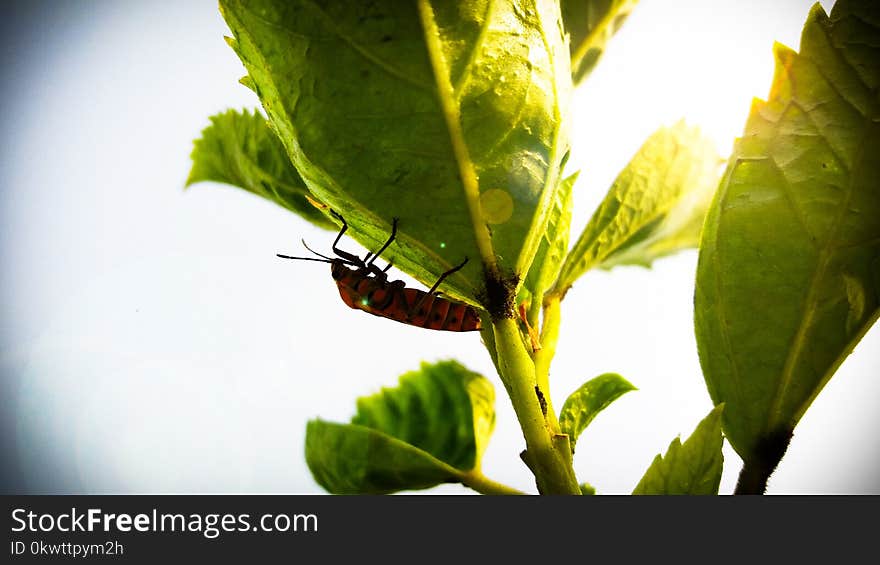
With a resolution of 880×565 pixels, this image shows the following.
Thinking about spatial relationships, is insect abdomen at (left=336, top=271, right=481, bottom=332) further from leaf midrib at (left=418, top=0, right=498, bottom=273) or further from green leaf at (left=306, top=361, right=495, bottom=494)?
leaf midrib at (left=418, top=0, right=498, bottom=273)

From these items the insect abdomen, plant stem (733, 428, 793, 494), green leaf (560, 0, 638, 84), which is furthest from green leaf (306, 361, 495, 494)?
green leaf (560, 0, 638, 84)

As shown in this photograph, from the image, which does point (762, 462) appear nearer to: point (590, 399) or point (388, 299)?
point (590, 399)

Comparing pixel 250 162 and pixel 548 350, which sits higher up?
pixel 250 162

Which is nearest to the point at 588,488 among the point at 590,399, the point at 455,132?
the point at 590,399

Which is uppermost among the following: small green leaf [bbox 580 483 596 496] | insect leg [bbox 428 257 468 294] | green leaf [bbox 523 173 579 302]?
green leaf [bbox 523 173 579 302]

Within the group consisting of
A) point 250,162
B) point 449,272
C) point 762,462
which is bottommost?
point 762,462
